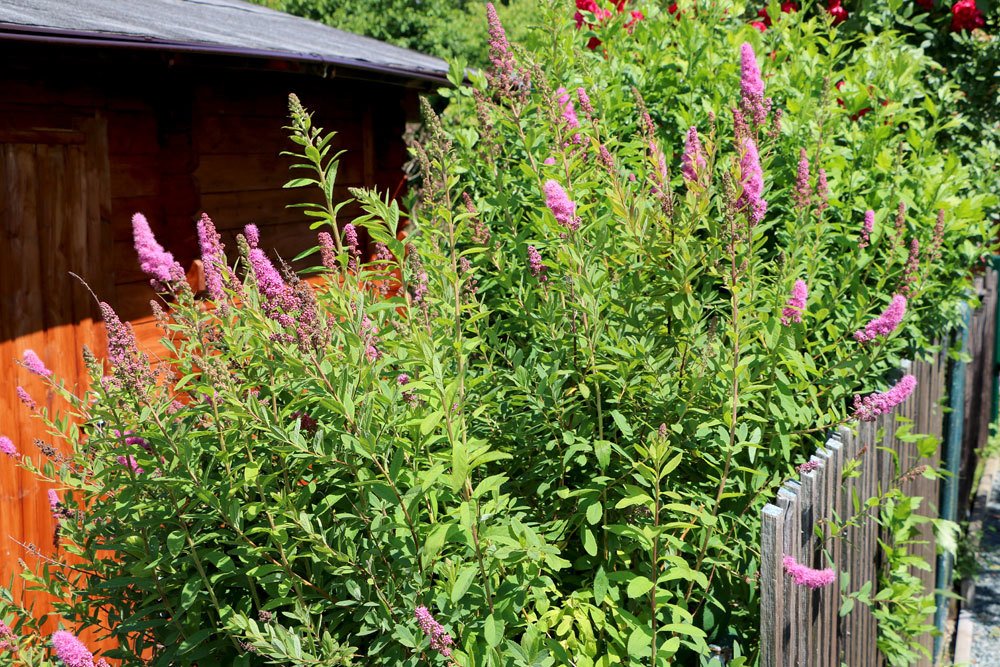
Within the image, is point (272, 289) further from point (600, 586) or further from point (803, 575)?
point (803, 575)

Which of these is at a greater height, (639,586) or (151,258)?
(151,258)

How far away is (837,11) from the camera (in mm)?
5836

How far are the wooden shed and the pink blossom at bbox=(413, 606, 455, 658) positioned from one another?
7.45ft

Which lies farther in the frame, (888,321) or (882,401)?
(888,321)

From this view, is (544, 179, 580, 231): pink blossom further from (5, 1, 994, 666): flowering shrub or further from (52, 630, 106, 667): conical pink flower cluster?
(52, 630, 106, 667): conical pink flower cluster

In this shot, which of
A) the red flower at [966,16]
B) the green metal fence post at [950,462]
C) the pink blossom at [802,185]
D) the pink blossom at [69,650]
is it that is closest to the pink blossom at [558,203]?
the pink blossom at [802,185]

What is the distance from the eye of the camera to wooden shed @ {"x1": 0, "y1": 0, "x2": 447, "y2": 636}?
4098mm

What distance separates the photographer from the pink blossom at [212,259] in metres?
2.20

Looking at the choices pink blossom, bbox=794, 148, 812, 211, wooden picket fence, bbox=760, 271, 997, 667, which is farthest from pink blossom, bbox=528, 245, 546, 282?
wooden picket fence, bbox=760, 271, 997, 667

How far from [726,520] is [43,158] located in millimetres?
3442

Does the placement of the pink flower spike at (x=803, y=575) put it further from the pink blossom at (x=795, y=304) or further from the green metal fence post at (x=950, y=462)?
the green metal fence post at (x=950, y=462)

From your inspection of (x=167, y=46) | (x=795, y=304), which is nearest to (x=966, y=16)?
(x=795, y=304)

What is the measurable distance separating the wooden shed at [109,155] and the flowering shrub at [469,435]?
5.35ft

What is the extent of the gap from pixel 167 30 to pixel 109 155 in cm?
79
